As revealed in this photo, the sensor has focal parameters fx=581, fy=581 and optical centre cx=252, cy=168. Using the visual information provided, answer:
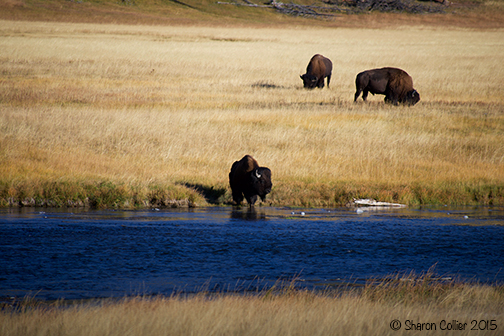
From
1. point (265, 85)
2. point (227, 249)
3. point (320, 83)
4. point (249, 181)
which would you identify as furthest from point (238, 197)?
point (320, 83)

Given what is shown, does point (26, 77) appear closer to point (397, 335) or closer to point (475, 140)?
point (475, 140)

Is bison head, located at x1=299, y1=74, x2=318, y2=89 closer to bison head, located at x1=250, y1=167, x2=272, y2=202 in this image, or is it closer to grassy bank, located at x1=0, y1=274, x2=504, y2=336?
bison head, located at x1=250, y1=167, x2=272, y2=202

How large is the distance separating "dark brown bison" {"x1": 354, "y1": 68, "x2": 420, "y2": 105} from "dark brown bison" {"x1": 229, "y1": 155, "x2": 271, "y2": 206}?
14.0 metres

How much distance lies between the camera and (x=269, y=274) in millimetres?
7316

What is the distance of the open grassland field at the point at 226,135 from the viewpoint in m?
12.1

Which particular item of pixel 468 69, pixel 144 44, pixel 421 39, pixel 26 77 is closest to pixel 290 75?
pixel 468 69

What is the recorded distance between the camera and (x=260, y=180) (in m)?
10.6

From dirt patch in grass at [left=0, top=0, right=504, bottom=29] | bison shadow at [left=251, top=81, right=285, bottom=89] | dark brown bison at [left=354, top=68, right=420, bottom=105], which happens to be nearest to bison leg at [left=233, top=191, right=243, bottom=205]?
dark brown bison at [left=354, top=68, right=420, bottom=105]

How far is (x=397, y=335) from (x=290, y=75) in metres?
30.2

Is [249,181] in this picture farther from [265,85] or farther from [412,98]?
[265,85]

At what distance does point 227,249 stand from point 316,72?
22.6 meters

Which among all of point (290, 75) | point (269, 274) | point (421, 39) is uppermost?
point (421, 39)

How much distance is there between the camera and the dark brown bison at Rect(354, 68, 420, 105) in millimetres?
23672

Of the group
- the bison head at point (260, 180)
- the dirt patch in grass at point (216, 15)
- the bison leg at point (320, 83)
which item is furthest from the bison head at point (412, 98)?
the dirt patch in grass at point (216, 15)
